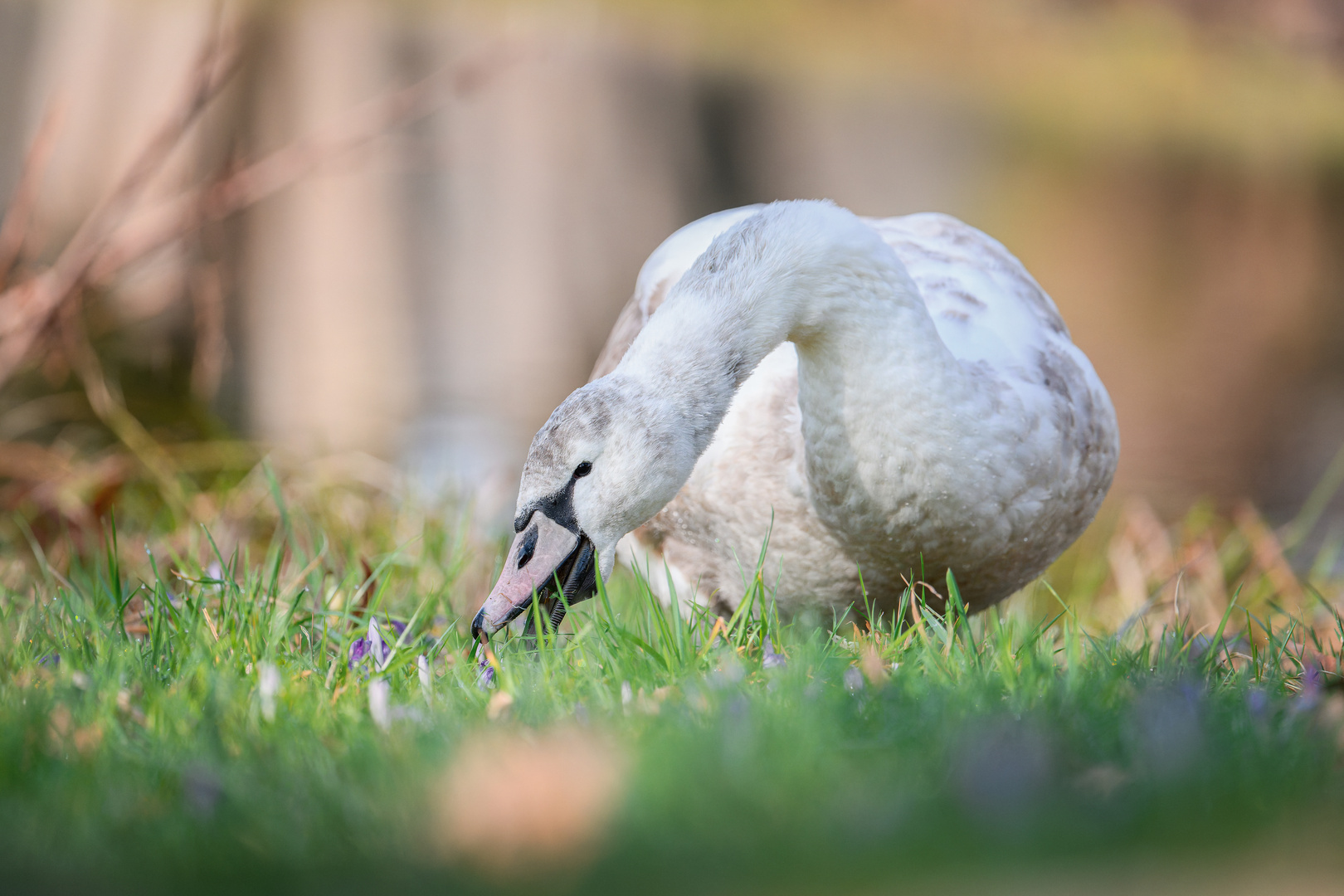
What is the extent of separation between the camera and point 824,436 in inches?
102

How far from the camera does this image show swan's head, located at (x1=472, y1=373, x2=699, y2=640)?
232 centimetres

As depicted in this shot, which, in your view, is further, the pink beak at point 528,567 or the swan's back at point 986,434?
the swan's back at point 986,434

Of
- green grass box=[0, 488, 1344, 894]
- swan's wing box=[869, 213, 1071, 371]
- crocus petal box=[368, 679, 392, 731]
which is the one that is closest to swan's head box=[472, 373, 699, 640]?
green grass box=[0, 488, 1344, 894]

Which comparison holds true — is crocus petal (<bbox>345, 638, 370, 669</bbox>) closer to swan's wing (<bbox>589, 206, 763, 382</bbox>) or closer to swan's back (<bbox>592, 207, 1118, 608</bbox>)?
swan's back (<bbox>592, 207, 1118, 608</bbox>)

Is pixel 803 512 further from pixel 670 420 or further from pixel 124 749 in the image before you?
pixel 124 749

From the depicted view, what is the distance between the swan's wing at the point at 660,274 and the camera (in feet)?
10.7

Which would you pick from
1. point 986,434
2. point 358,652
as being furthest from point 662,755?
point 986,434

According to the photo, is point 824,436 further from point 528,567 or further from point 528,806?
point 528,806

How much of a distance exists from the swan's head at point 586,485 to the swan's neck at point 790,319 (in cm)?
7

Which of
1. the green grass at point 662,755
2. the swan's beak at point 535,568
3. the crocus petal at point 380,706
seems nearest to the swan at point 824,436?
the swan's beak at point 535,568

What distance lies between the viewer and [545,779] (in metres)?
1.43

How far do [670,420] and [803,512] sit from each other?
534mm

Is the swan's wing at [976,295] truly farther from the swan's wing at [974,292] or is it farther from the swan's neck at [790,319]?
the swan's neck at [790,319]

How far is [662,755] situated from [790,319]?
113 centimetres
